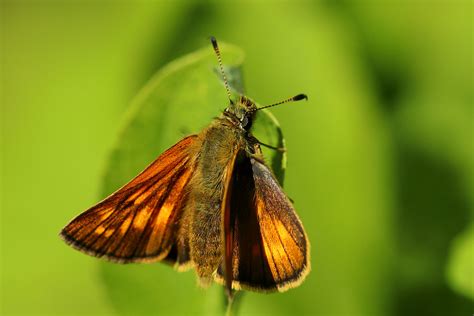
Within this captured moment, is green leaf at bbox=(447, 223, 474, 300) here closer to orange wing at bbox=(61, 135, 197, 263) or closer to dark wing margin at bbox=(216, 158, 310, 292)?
dark wing margin at bbox=(216, 158, 310, 292)

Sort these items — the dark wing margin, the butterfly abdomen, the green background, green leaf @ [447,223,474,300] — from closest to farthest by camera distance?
the dark wing margin → the butterfly abdomen → green leaf @ [447,223,474,300] → the green background

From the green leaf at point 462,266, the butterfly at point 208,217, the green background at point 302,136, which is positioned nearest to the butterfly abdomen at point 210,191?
the butterfly at point 208,217

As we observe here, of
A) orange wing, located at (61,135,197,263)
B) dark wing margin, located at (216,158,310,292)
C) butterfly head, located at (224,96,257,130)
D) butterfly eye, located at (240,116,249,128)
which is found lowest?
dark wing margin, located at (216,158,310,292)

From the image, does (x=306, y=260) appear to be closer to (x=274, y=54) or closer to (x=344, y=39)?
(x=274, y=54)

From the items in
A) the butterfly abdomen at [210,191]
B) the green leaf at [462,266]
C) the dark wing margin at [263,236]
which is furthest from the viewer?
the green leaf at [462,266]

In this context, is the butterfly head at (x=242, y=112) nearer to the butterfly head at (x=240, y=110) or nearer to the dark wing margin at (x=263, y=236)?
the butterfly head at (x=240, y=110)

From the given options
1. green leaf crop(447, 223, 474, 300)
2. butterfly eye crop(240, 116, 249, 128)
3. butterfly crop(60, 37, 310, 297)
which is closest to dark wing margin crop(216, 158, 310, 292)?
butterfly crop(60, 37, 310, 297)

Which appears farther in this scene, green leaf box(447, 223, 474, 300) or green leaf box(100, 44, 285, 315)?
green leaf box(447, 223, 474, 300)
